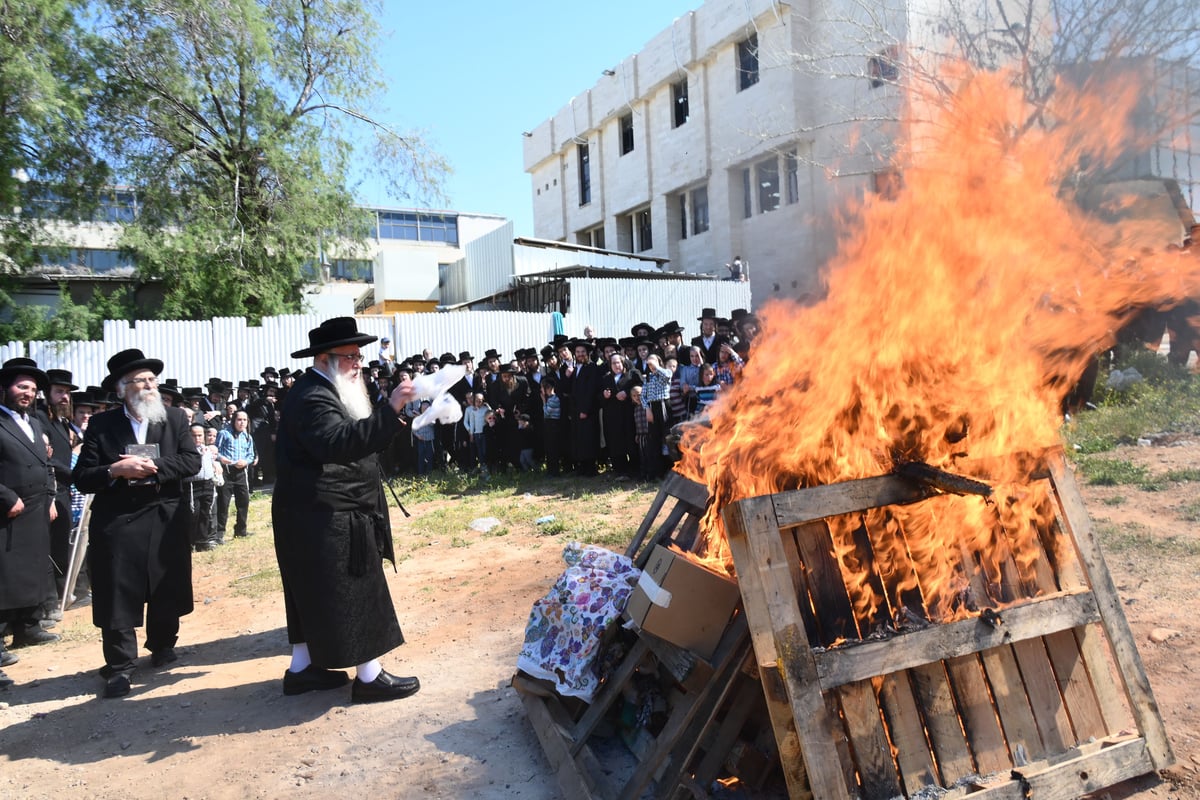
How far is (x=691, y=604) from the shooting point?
316 centimetres

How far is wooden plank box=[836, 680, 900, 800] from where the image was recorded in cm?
267

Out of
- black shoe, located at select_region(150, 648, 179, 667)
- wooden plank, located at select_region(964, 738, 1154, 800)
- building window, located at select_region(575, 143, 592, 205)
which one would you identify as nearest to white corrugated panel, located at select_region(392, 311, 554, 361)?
black shoe, located at select_region(150, 648, 179, 667)

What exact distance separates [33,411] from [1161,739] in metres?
7.85

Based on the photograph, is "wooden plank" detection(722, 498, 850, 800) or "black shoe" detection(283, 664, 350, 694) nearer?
"wooden plank" detection(722, 498, 850, 800)

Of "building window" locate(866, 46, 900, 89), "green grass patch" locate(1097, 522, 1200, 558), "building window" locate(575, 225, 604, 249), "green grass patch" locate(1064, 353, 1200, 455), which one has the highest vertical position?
"building window" locate(575, 225, 604, 249)

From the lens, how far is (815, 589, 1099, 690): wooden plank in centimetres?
268

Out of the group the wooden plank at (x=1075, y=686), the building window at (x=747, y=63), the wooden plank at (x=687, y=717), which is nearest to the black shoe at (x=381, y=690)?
the wooden plank at (x=687, y=717)

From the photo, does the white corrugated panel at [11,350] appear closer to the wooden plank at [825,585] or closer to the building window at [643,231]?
the wooden plank at [825,585]

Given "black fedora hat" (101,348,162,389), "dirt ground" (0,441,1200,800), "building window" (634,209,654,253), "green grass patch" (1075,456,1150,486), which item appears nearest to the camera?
"dirt ground" (0,441,1200,800)

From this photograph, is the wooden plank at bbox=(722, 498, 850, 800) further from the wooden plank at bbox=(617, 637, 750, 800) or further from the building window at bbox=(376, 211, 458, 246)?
the building window at bbox=(376, 211, 458, 246)

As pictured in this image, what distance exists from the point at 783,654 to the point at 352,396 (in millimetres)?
3066

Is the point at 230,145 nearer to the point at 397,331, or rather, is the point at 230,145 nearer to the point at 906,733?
the point at 397,331

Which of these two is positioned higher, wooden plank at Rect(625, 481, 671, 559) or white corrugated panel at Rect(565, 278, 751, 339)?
white corrugated panel at Rect(565, 278, 751, 339)

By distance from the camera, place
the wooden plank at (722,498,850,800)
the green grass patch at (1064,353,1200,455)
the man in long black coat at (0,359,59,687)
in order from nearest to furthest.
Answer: the wooden plank at (722,498,850,800), the man in long black coat at (0,359,59,687), the green grass patch at (1064,353,1200,455)
